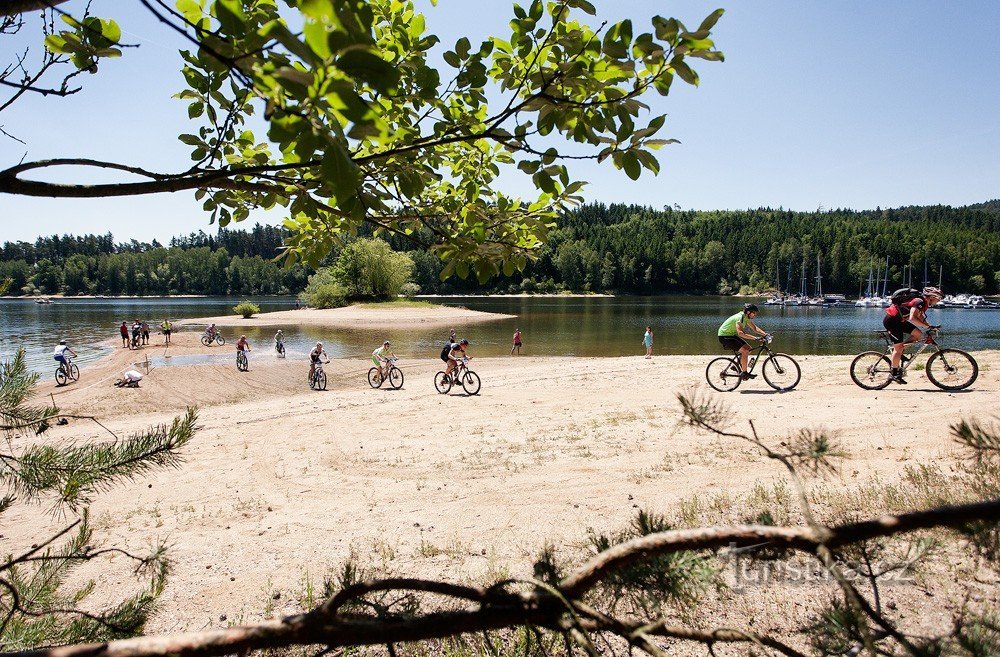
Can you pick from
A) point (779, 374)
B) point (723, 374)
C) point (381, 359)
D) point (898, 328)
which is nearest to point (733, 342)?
point (723, 374)

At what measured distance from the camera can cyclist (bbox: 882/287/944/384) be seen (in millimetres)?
12305

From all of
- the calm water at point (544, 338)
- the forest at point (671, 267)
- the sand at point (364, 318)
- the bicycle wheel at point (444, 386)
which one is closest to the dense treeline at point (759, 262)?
the forest at point (671, 267)

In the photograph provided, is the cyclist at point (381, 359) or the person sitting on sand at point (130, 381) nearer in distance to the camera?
the cyclist at point (381, 359)

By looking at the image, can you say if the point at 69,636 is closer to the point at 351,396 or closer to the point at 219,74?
the point at 219,74

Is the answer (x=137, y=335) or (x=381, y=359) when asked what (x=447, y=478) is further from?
(x=137, y=335)

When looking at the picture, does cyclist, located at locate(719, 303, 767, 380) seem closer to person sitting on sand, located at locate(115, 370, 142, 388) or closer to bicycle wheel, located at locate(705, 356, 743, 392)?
bicycle wheel, located at locate(705, 356, 743, 392)

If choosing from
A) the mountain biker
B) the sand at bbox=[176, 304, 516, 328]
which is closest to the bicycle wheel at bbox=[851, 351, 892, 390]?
the mountain biker

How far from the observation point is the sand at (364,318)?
218 feet

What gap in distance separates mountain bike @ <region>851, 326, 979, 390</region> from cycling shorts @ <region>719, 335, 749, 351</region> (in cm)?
261

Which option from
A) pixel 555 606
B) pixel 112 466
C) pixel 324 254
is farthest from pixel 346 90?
pixel 324 254

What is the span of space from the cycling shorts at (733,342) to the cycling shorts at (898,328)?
10.4 feet

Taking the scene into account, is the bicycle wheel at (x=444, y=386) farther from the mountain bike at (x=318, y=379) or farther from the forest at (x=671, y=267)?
the forest at (x=671, y=267)

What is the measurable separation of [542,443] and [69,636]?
26.8 ft

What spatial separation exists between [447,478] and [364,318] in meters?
68.5
